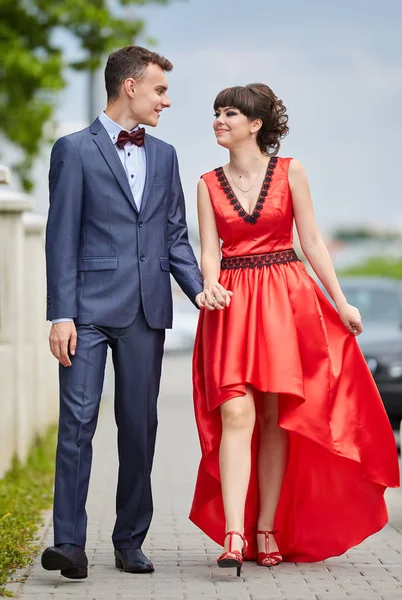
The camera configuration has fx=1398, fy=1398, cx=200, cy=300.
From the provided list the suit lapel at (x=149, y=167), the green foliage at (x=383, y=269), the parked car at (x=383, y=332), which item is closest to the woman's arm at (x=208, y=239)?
the suit lapel at (x=149, y=167)

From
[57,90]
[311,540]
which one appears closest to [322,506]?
[311,540]

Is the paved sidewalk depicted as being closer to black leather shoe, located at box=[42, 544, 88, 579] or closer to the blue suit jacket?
black leather shoe, located at box=[42, 544, 88, 579]

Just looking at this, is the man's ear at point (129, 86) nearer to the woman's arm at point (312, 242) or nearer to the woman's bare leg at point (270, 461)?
the woman's arm at point (312, 242)

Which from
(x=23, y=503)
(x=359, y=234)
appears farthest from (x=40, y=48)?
(x=359, y=234)

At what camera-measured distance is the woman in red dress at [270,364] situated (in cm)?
582

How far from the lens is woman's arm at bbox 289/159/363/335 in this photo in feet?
19.6

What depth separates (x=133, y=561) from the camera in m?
5.88

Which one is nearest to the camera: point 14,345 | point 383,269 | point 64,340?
point 64,340

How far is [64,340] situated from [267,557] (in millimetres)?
1349

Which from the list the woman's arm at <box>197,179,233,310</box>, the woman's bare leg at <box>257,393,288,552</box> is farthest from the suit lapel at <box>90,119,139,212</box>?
the woman's bare leg at <box>257,393,288,552</box>

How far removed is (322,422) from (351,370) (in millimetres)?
310

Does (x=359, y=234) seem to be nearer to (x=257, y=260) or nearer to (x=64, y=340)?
(x=257, y=260)

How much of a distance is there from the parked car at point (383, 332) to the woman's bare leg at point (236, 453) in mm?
6530

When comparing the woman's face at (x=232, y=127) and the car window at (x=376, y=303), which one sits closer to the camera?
the woman's face at (x=232, y=127)
